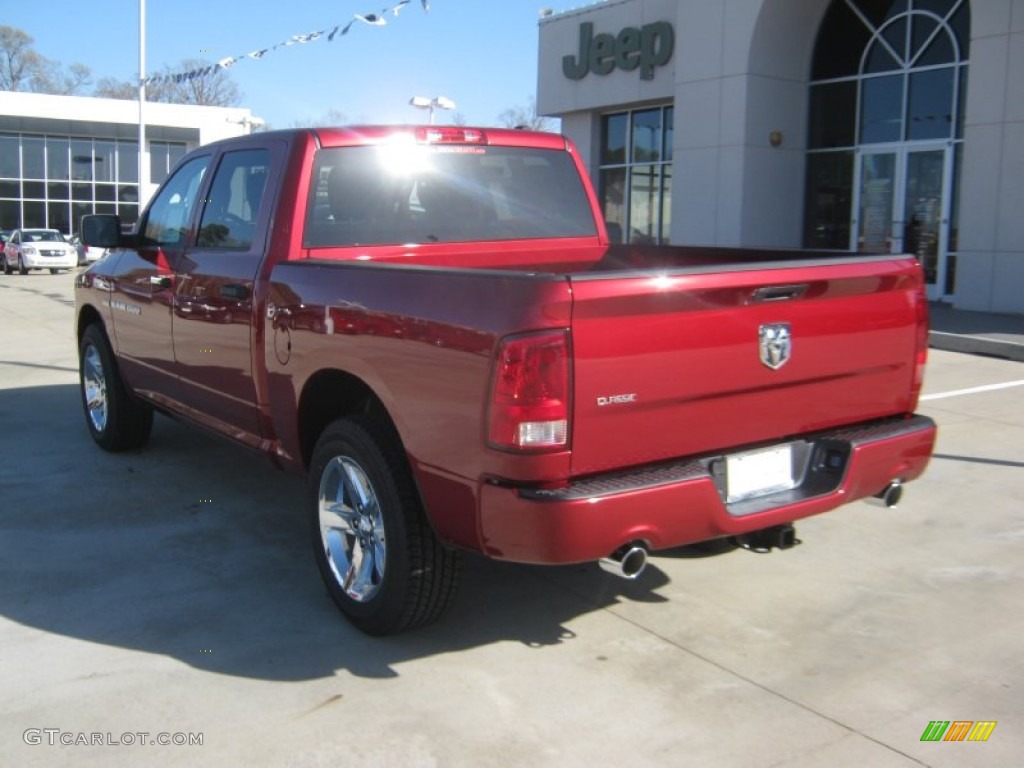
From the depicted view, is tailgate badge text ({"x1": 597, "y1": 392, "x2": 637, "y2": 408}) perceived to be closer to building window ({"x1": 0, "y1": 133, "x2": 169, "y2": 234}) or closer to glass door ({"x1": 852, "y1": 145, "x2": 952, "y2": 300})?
glass door ({"x1": 852, "y1": 145, "x2": 952, "y2": 300})

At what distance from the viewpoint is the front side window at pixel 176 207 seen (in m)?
5.54

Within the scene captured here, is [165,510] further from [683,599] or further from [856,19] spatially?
[856,19]

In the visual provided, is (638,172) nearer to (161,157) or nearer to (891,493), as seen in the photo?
(891,493)

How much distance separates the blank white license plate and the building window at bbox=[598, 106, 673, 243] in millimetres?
17607

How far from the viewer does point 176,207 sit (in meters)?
5.77

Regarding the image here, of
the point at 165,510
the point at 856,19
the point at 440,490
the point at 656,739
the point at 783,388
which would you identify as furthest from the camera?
the point at 856,19

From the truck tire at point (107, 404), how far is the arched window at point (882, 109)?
13119 mm

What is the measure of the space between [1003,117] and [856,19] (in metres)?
4.30

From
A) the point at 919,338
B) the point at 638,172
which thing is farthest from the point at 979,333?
the point at 638,172

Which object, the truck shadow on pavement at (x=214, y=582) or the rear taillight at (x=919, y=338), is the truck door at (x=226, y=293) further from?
the rear taillight at (x=919, y=338)

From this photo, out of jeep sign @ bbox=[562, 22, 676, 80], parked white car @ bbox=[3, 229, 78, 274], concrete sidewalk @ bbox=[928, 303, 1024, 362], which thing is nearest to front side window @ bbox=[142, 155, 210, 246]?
concrete sidewalk @ bbox=[928, 303, 1024, 362]

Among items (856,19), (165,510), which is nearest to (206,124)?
(856,19)

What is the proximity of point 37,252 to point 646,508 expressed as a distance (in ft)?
107

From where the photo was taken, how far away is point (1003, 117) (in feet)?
46.3
